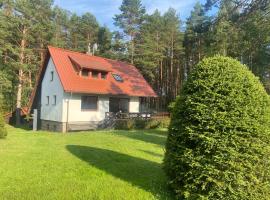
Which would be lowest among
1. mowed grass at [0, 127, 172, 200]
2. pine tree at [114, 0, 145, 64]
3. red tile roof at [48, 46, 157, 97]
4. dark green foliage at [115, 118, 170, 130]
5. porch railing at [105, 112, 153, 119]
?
mowed grass at [0, 127, 172, 200]

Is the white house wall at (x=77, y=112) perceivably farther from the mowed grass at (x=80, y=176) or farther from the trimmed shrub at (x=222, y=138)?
the trimmed shrub at (x=222, y=138)

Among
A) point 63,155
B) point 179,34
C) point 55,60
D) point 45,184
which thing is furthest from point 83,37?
point 45,184

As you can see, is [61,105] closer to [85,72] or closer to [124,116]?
[85,72]

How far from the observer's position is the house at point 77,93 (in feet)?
81.7

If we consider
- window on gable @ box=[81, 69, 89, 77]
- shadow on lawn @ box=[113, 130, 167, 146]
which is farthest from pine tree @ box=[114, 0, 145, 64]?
shadow on lawn @ box=[113, 130, 167, 146]

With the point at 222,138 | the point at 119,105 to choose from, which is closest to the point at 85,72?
the point at 119,105

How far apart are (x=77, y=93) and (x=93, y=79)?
2.77m

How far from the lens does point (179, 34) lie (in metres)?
44.8

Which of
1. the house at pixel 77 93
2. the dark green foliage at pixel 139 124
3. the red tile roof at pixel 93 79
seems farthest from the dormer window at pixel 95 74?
the dark green foliage at pixel 139 124

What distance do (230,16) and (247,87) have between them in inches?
588

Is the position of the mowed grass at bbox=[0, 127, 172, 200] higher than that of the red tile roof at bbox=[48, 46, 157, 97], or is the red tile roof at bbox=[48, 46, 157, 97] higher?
the red tile roof at bbox=[48, 46, 157, 97]

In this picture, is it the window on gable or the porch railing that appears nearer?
the porch railing

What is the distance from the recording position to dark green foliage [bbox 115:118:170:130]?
25422 millimetres

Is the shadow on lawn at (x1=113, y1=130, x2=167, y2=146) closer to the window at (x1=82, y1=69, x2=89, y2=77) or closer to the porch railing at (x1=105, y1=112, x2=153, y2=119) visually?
the porch railing at (x1=105, y1=112, x2=153, y2=119)
